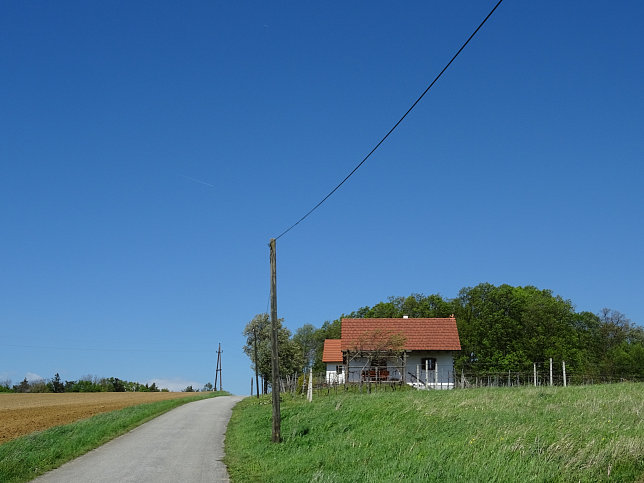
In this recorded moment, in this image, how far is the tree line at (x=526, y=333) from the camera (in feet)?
206

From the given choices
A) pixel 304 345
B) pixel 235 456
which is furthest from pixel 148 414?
pixel 304 345

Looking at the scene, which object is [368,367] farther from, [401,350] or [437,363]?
[437,363]

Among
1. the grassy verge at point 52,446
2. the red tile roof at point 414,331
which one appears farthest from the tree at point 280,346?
the grassy verge at point 52,446

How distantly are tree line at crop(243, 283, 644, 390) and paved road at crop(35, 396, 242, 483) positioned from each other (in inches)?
1591

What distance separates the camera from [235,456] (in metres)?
16.7

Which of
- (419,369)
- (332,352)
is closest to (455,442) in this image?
(419,369)

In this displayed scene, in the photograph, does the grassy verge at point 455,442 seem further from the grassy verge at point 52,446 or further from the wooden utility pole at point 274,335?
the grassy verge at point 52,446

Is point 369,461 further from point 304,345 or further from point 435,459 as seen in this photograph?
point 304,345

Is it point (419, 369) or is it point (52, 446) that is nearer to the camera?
point (52, 446)

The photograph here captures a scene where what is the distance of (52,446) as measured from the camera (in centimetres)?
1748

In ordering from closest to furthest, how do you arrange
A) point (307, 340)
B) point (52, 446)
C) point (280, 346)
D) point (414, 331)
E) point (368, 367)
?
point (52, 446) < point (368, 367) < point (414, 331) < point (280, 346) < point (307, 340)

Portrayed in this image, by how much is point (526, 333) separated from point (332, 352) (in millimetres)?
21720

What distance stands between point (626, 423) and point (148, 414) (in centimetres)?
2403

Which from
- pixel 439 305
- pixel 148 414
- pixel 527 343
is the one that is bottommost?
pixel 148 414
